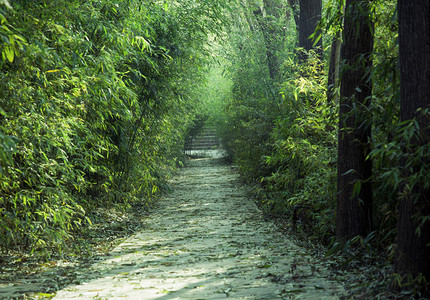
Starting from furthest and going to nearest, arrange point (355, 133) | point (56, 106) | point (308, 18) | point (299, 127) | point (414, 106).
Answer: point (308, 18) → point (299, 127) → point (56, 106) → point (355, 133) → point (414, 106)

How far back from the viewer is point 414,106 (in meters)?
2.81

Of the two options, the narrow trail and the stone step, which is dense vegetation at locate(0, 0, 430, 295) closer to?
the narrow trail

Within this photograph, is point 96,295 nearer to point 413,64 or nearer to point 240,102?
point 413,64

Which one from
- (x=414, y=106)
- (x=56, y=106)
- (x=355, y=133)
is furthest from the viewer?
(x=56, y=106)

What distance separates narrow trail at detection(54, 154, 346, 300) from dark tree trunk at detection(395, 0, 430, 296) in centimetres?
53

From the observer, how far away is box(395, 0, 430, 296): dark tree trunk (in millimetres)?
2725

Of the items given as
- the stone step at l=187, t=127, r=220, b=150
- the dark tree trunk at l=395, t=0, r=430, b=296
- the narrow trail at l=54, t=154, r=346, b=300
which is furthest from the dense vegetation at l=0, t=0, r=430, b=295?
the stone step at l=187, t=127, r=220, b=150

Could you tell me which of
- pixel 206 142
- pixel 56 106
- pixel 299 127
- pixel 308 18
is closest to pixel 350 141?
pixel 299 127

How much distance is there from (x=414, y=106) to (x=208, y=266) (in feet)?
7.44

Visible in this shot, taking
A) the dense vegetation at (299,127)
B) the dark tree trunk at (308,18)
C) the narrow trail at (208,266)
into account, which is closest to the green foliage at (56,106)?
the dense vegetation at (299,127)

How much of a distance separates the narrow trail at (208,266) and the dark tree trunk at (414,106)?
1.75 ft

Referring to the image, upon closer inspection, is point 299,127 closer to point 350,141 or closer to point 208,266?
point 350,141

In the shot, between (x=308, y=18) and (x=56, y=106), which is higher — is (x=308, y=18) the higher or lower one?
the higher one

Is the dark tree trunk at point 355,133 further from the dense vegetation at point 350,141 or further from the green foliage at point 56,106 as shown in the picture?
the green foliage at point 56,106
